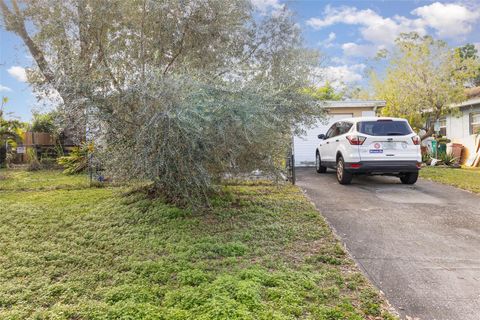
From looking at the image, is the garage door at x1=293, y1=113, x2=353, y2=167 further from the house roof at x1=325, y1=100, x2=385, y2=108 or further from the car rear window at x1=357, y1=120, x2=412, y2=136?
the car rear window at x1=357, y1=120, x2=412, y2=136

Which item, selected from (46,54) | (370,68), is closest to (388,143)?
(46,54)

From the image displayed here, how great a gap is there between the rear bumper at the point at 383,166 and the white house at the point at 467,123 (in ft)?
30.2

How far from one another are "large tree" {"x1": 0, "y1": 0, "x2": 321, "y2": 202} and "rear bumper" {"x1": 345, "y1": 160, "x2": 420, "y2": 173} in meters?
2.26

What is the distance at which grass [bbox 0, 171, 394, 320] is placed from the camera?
10.0 ft

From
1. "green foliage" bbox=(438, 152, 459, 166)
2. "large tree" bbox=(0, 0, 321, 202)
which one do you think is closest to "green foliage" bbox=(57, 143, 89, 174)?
"large tree" bbox=(0, 0, 321, 202)

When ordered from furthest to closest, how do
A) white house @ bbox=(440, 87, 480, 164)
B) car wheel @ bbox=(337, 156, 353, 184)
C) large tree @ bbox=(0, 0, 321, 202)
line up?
white house @ bbox=(440, 87, 480, 164), car wheel @ bbox=(337, 156, 353, 184), large tree @ bbox=(0, 0, 321, 202)

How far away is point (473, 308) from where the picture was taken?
3123mm

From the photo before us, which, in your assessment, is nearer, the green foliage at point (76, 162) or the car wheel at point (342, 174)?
the car wheel at point (342, 174)

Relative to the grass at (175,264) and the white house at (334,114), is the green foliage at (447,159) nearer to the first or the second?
the white house at (334,114)

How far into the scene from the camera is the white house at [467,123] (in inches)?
625

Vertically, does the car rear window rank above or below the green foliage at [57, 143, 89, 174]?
above

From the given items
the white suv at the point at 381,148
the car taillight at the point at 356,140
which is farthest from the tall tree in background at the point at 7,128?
the car taillight at the point at 356,140

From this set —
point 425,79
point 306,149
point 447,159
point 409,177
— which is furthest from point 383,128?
point 425,79

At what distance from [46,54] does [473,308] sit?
24.9ft
